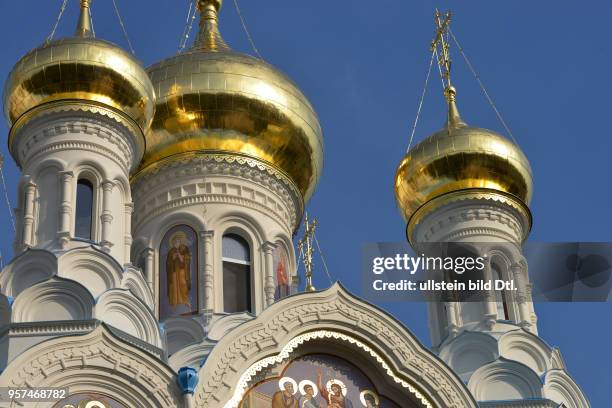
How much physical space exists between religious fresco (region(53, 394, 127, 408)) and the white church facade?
0.05ft

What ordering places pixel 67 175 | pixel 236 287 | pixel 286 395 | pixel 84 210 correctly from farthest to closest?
pixel 236 287
pixel 84 210
pixel 67 175
pixel 286 395

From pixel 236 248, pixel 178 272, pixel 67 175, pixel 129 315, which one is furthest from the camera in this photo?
pixel 236 248

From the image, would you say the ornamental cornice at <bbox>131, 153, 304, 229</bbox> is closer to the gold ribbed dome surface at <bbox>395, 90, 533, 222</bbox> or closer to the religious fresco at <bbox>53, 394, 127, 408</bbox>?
the gold ribbed dome surface at <bbox>395, 90, 533, 222</bbox>

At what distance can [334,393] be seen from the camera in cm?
1094

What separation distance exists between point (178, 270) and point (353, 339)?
2.86 m

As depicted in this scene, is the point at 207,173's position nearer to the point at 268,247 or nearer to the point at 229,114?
the point at 229,114

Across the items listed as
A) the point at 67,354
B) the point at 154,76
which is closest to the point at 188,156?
the point at 154,76

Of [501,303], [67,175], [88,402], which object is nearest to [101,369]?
[88,402]

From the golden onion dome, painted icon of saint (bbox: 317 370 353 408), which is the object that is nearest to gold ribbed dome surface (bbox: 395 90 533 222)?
the golden onion dome

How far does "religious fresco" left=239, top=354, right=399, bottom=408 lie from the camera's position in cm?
1073

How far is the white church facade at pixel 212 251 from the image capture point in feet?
35.1

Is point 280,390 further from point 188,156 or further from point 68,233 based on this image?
point 188,156

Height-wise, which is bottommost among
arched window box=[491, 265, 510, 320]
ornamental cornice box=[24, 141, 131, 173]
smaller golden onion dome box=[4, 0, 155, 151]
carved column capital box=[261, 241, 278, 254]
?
arched window box=[491, 265, 510, 320]

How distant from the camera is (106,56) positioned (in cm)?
1256
